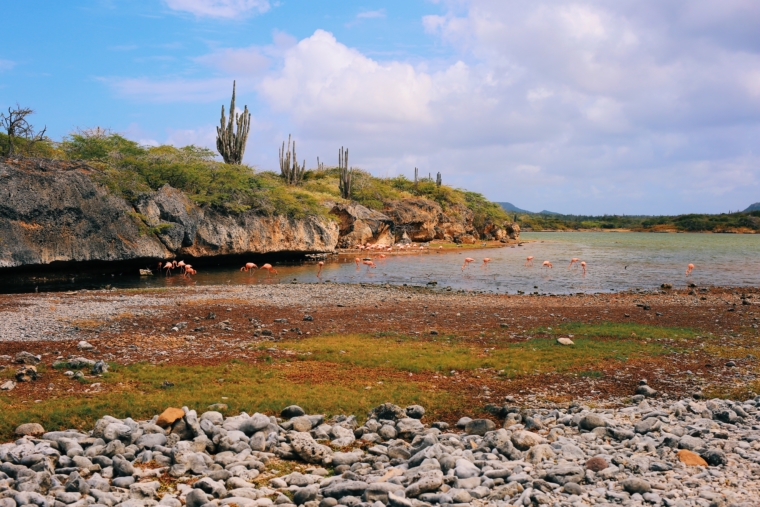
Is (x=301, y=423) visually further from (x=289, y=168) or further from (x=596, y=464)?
(x=289, y=168)

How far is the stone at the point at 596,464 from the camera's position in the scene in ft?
19.5

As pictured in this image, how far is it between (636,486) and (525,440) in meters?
1.46

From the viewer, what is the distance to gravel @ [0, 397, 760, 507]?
538 cm

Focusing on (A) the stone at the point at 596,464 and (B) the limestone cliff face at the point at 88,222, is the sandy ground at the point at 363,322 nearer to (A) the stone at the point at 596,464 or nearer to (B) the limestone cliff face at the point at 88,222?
(A) the stone at the point at 596,464

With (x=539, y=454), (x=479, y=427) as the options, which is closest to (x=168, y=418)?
(x=479, y=427)

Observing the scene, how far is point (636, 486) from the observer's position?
17.8 feet

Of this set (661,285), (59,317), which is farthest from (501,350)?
(661,285)

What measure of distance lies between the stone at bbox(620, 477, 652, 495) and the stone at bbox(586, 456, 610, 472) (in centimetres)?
41

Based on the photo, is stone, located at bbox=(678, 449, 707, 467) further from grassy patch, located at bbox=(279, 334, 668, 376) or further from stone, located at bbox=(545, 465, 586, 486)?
grassy patch, located at bbox=(279, 334, 668, 376)

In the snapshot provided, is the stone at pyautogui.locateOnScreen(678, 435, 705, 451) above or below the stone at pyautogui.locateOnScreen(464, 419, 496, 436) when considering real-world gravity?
above

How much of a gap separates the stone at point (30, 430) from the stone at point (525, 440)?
604 cm

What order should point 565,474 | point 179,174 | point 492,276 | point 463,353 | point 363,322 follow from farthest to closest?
point 179,174, point 492,276, point 363,322, point 463,353, point 565,474

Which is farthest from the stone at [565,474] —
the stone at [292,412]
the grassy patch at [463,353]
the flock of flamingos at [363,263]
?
the flock of flamingos at [363,263]

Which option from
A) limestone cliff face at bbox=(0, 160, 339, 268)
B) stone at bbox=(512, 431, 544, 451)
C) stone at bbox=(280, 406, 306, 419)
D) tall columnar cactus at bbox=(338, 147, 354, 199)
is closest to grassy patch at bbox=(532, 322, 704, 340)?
stone at bbox=(512, 431, 544, 451)
